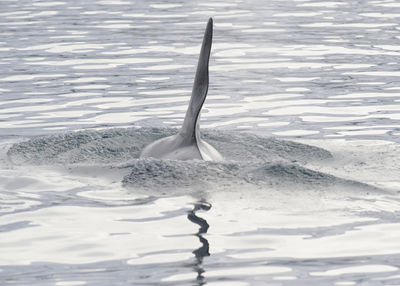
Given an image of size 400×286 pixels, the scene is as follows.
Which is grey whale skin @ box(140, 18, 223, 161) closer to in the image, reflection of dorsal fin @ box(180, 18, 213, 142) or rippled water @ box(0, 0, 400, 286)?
reflection of dorsal fin @ box(180, 18, 213, 142)

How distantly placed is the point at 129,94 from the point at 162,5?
16.2 meters

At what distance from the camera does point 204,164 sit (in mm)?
11055

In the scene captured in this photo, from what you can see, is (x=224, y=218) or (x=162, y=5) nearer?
(x=224, y=218)

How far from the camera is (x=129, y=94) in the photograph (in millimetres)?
18297

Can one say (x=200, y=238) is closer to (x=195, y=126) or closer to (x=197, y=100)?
(x=195, y=126)

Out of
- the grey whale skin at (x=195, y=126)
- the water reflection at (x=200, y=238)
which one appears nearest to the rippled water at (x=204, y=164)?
the water reflection at (x=200, y=238)

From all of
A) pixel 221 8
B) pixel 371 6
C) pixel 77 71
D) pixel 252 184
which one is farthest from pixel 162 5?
pixel 252 184

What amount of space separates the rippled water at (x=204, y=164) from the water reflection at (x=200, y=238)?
2 cm

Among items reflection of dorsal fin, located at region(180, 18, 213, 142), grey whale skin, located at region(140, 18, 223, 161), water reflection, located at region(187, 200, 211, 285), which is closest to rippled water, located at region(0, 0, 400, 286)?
water reflection, located at region(187, 200, 211, 285)

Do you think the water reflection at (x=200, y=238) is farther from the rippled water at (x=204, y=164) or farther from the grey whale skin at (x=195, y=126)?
the grey whale skin at (x=195, y=126)

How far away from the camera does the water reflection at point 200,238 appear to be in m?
8.05

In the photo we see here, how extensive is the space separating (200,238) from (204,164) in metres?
2.06

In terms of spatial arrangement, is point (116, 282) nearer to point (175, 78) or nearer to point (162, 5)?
point (175, 78)

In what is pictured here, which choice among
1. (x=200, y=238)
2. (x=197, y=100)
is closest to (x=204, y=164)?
(x=197, y=100)
